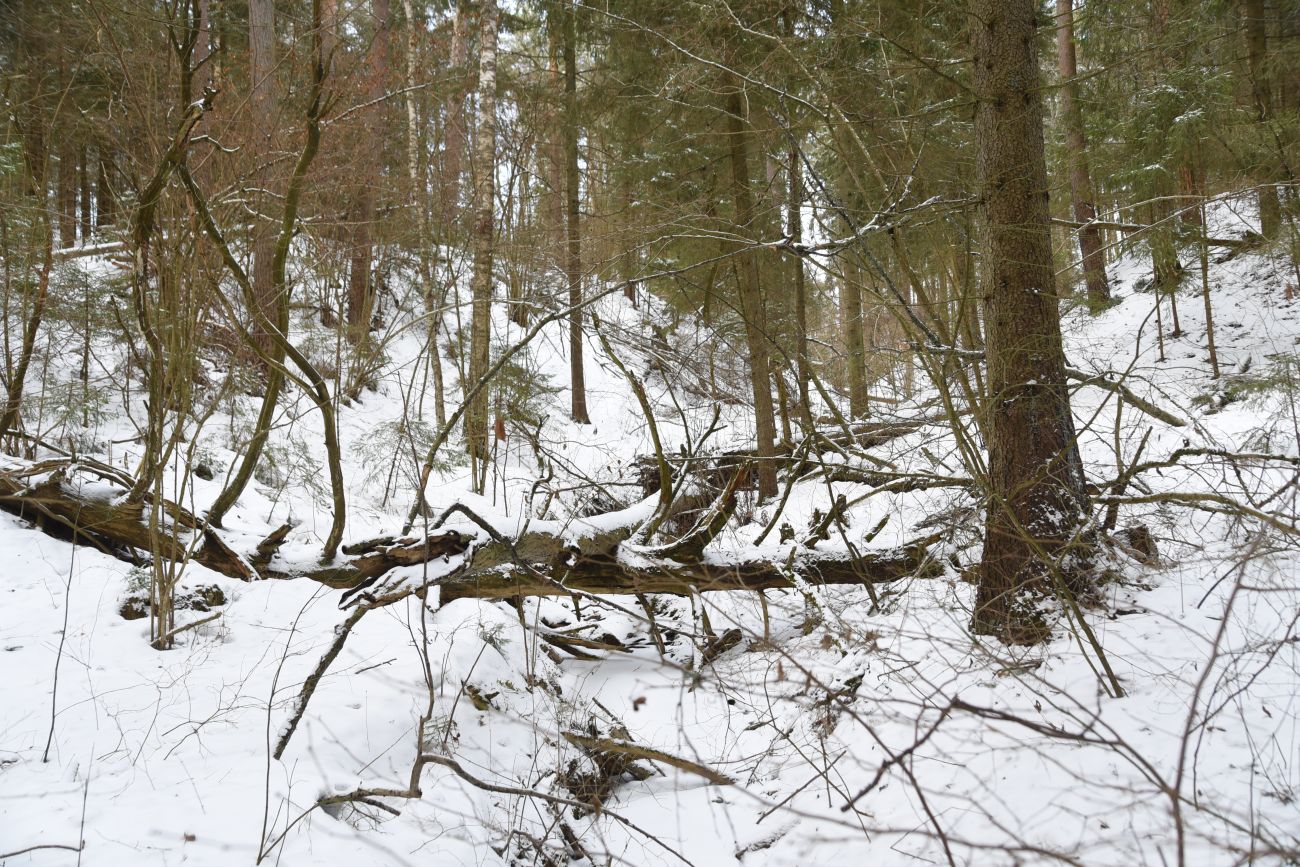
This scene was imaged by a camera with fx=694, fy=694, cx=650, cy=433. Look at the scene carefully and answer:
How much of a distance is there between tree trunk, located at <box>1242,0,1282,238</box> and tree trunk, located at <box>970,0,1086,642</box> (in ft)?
12.5

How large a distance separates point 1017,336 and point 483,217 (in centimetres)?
645

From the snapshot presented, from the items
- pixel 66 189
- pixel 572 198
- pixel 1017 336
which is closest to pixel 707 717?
pixel 1017 336

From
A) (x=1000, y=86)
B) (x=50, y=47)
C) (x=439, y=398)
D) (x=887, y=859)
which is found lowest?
(x=887, y=859)

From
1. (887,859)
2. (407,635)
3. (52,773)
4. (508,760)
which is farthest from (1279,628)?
(52,773)

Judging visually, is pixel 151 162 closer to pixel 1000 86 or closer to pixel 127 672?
pixel 127 672

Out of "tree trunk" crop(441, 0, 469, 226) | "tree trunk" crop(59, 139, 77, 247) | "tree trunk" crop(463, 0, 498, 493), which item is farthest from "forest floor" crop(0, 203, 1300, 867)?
"tree trunk" crop(59, 139, 77, 247)

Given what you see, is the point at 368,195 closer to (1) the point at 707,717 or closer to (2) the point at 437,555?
(2) the point at 437,555

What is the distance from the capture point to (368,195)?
9828 mm

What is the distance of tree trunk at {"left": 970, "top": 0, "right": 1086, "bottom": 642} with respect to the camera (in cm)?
362

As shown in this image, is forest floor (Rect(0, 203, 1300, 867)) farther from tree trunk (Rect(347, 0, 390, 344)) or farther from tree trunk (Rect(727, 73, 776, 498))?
tree trunk (Rect(347, 0, 390, 344))

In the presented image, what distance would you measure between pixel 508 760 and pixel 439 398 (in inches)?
253

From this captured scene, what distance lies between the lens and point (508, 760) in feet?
12.9

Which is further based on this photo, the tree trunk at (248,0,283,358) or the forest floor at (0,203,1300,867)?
the tree trunk at (248,0,283,358)

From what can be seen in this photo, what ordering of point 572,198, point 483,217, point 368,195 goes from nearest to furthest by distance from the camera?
1. point 483,217
2. point 368,195
3. point 572,198
